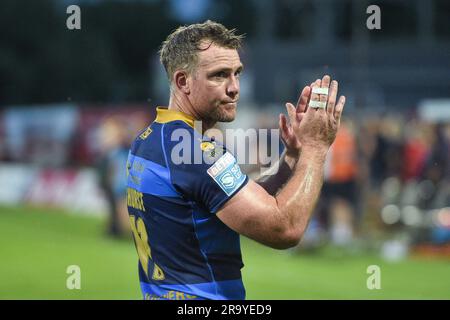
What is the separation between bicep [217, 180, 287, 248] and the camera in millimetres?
3982

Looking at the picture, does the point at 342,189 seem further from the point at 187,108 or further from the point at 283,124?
the point at 187,108

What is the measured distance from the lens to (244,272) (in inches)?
499

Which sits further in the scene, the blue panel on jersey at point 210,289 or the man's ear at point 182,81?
A: the man's ear at point 182,81

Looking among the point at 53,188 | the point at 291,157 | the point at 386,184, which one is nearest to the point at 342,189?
the point at 386,184

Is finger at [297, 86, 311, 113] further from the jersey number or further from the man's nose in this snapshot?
the jersey number

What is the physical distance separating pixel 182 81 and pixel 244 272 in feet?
28.1

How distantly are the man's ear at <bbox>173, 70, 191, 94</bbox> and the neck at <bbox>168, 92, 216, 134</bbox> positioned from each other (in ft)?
0.11

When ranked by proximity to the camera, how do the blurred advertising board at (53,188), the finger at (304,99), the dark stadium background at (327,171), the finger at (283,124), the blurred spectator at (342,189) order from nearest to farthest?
the finger at (304,99)
the finger at (283,124)
the dark stadium background at (327,171)
the blurred spectator at (342,189)
the blurred advertising board at (53,188)

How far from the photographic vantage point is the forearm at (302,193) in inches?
157

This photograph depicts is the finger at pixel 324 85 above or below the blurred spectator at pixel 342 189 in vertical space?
above

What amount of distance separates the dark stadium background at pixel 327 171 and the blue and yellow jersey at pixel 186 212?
7.53 ft

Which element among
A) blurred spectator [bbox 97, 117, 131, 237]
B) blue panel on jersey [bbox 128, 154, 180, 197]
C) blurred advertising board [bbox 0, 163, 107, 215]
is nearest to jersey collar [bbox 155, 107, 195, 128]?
blue panel on jersey [bbox 128, 154, 180, 197]

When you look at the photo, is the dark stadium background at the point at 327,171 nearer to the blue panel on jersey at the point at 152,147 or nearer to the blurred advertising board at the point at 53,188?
the blurred advertising board at the point at 53,188

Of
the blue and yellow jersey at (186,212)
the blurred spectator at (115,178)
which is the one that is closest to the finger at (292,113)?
the blue and yellow jersey at (186,212)
